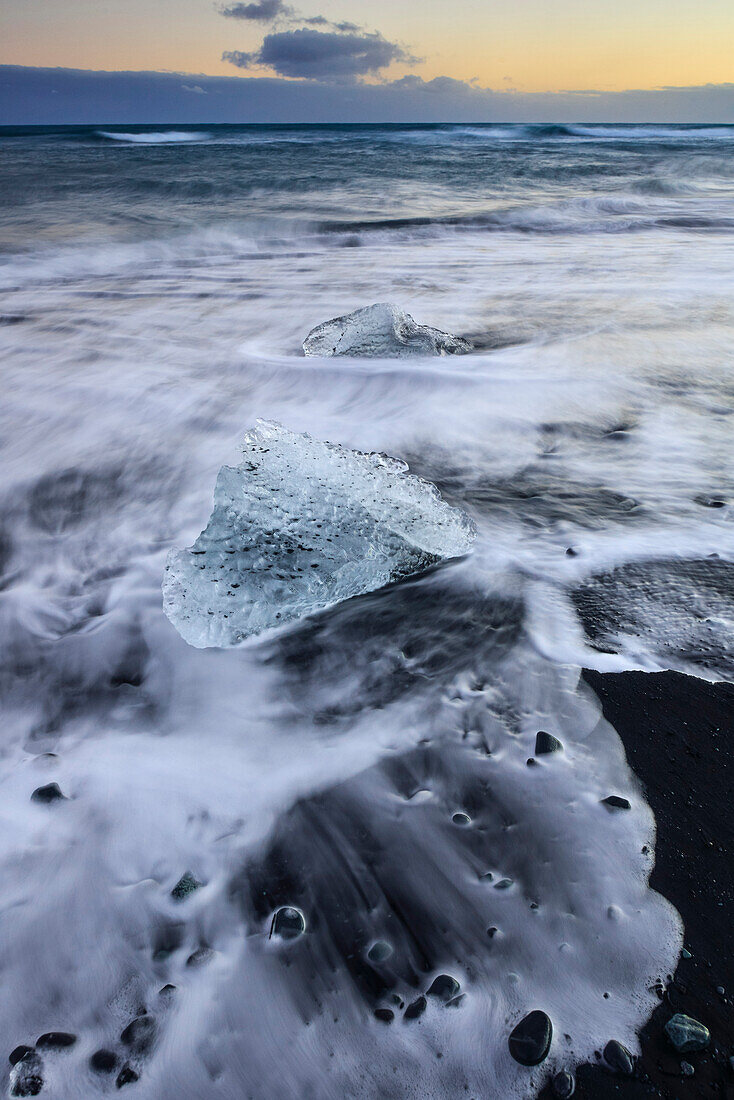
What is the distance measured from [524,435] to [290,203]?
10.2 metres

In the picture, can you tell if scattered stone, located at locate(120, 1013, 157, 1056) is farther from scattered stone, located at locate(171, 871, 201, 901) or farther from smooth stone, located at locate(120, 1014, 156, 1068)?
scattered stone, located at locate(171, 871, 201, 901)

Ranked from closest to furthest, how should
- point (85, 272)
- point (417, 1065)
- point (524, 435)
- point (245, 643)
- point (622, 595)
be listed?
point (417, 1065) → point (245, 643) → point (622, 595) → point (524, 435) → point (85, 272)

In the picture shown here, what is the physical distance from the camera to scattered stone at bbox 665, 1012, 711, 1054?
3.42ft

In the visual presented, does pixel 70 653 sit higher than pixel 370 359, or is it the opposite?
pixel 370 359

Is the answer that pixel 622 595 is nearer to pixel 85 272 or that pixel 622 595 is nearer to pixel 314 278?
pixel 314 278

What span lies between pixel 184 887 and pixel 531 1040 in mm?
728

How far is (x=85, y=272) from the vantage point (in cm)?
750

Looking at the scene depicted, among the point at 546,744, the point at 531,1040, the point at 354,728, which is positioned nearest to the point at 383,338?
the point at 354,728

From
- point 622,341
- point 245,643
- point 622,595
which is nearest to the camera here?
point 245,643

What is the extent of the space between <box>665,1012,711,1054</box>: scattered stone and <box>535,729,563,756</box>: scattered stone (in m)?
0.59

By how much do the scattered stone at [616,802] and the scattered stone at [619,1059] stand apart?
0.48 m

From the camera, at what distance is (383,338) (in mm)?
4344

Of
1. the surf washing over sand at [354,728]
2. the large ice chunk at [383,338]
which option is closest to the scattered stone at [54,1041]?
the surf washing over sand at [354,728]

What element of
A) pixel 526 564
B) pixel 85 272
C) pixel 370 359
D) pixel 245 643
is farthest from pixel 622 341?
pixel 85 272
